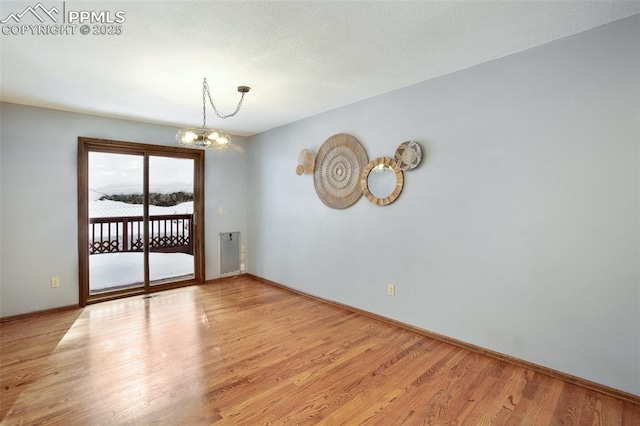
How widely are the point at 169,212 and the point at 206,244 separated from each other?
29.0 inches

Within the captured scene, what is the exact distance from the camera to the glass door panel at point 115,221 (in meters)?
4.00

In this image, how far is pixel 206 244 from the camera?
15.8 ft

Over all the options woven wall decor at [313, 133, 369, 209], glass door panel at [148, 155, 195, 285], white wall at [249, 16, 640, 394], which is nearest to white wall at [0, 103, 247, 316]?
glass door panel at [148, 155, 195, 285]

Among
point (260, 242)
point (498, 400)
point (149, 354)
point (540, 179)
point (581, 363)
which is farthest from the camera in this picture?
point (260, 242)

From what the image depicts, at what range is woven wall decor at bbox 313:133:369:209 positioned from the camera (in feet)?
11.5

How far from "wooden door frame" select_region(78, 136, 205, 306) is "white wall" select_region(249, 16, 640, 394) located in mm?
2529

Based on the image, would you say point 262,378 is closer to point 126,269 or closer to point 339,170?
point 339,170

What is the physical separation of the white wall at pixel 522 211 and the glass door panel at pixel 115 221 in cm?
306

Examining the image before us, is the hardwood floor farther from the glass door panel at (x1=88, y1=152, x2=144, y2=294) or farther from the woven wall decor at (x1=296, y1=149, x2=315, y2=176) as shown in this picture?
the woven wall decor at (x1=296, y1=149, x2=315, y2=176)

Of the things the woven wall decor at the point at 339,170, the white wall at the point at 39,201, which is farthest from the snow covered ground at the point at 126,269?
the woven wall decor at the point at 339,170

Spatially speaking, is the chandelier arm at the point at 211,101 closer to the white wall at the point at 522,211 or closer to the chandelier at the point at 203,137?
the chandelier at the point at 203,137

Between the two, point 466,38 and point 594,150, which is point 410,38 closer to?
point 466,38

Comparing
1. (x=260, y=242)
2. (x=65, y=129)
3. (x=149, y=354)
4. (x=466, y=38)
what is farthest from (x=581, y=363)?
(x=65, y=129)

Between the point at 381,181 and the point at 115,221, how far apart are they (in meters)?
3.65
